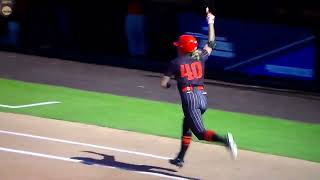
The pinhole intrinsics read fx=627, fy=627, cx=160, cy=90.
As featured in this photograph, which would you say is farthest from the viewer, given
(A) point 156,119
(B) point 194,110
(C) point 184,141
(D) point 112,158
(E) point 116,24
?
(E) point 116,24

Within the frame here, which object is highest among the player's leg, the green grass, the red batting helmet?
the red batting helmet

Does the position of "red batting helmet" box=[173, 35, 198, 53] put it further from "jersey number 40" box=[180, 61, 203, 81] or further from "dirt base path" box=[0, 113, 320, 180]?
"dirt base path" box=[0, 113, 320, 180]

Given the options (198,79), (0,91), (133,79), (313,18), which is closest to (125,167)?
(198,79)

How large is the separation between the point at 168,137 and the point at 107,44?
467 inches

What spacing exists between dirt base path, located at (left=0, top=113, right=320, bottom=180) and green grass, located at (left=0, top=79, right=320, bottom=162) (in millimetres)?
645

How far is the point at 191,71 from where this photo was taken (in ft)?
28.9

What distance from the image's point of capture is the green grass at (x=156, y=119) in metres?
11.3

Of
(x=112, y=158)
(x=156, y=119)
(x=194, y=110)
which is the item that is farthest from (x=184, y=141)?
(x=156, y=119)

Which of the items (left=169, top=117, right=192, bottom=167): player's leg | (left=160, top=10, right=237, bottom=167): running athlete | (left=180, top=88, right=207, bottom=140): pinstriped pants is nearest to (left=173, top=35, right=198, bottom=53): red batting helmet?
(left=160, top=10, right=237, bottom=167): running athlete

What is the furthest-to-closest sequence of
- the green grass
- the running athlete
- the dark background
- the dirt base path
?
the dark background → the green grass → the dirt base path → the running athlete

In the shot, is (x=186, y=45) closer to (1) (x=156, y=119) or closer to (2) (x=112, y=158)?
(2) (x=112, y=158)

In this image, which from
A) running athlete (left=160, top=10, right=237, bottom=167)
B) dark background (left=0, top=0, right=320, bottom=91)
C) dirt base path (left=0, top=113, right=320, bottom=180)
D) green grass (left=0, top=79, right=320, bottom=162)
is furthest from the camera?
dark background (left=0, top=0, right=320, bottom=91)

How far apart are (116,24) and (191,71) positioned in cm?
1398

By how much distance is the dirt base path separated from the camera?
8.91 meters
